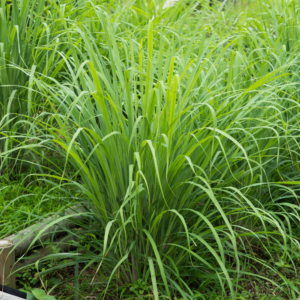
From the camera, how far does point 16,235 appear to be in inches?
77.8

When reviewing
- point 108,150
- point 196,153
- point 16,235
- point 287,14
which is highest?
point 287,14

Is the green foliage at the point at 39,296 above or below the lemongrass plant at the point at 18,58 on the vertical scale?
below

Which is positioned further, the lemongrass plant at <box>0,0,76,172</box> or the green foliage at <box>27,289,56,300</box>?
the lemongrass plant at <box>0,0,76,172</box>

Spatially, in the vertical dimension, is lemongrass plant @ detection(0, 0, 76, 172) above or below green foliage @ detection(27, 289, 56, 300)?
above

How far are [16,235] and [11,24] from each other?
55.2 inches

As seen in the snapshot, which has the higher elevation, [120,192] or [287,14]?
[287,14]

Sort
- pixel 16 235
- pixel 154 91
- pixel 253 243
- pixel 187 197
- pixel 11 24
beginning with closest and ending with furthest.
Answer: pixel 154 91
pixel 187 197
pixel 16 235
pixel 253 243
pixel 11 24

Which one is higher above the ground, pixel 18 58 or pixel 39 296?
pixel 18 58

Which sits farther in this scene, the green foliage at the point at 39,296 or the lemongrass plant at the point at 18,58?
the lemongrass plant at the point at 18,58

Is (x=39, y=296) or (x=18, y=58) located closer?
(x=39, y=296)

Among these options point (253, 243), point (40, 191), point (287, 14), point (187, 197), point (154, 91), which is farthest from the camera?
point (287, 14)

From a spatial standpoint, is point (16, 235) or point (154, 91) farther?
point (16, 235)

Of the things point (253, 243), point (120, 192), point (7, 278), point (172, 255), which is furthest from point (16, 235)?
point (253, 243)

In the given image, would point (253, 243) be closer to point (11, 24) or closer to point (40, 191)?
point (40, 191)
